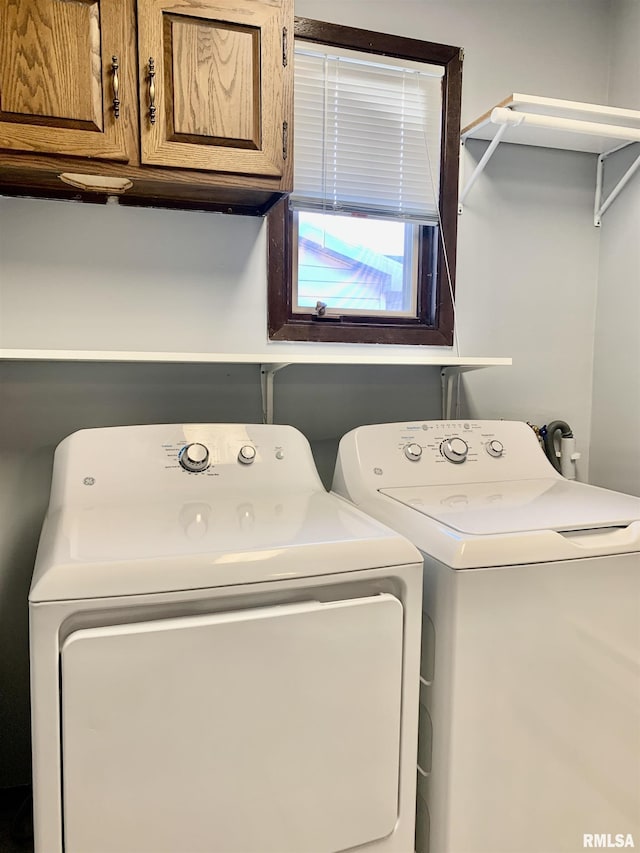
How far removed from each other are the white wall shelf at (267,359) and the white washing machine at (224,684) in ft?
1.32

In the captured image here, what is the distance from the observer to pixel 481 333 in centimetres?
207

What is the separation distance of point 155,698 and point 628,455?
172 centimetres

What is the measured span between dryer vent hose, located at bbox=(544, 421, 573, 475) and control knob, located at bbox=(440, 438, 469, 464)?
0.50 m

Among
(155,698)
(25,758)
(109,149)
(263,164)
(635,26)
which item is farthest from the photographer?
(635,26)

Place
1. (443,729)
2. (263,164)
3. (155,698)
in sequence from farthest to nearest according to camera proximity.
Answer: (263,164) → (443,729) → (155,698)

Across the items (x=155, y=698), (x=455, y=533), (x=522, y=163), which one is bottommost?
(x=155, y=698)

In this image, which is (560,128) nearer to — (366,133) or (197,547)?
(366,133)

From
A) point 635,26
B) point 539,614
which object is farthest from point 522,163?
point 539,614

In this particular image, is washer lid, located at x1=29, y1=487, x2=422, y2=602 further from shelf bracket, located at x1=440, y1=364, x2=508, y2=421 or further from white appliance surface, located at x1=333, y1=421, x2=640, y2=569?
shelf bracket, located at x1=440, y1=364, x2=508, y2=421

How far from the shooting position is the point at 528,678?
1.22 metres

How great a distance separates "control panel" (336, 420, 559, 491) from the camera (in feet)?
5.34

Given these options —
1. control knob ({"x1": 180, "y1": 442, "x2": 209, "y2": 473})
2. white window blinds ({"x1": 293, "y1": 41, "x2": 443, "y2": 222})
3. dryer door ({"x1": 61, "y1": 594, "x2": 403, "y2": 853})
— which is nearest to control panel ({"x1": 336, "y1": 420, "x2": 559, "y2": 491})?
control knob ({"x1": 180, "y1": 442, "x2": 209, "y2": 473})

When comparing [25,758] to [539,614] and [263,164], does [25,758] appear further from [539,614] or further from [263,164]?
[263,164]

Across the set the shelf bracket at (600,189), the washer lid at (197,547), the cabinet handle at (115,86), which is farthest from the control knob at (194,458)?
the shelf bracket at (600,189)
